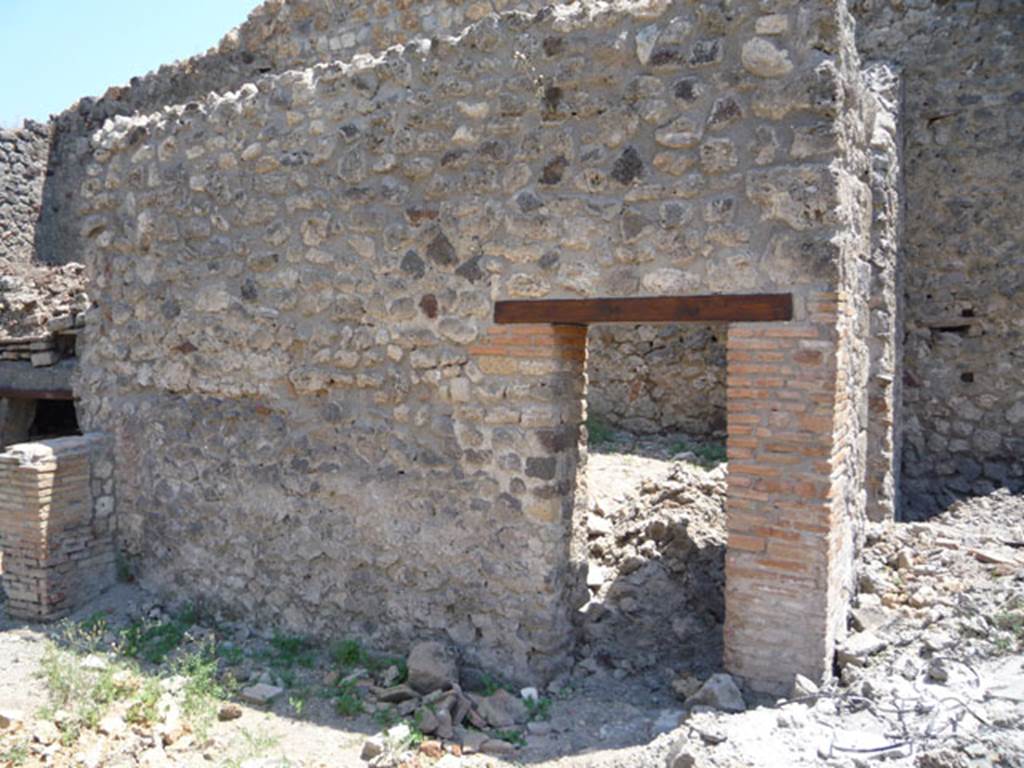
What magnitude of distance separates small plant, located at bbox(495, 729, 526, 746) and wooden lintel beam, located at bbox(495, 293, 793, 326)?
2.05m

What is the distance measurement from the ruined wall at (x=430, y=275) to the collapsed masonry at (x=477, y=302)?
17 mm

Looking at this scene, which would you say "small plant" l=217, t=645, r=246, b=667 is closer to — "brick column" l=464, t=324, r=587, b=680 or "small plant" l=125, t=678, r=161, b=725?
"small plant" l=125, t=678, r=161, b=725

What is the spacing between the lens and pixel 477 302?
451 cm

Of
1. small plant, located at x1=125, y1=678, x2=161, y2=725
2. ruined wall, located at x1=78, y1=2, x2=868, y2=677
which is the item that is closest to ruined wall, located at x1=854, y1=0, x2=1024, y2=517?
ruined wall, located at x1=78, y1=2, x2=868, y2=677

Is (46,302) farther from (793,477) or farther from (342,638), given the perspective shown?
(793,477)

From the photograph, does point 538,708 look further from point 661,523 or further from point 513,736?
point 661,523

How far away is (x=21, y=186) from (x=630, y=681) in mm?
11988

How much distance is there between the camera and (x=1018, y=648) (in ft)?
12.3

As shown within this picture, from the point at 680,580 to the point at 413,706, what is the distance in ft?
5.76

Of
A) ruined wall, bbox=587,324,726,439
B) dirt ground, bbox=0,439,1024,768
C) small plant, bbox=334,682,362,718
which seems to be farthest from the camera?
ruined wall, bbox=587,324,726,439

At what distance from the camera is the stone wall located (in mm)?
12078

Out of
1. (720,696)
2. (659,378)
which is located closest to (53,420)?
(659,378)

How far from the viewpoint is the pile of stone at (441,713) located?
12.6 feet

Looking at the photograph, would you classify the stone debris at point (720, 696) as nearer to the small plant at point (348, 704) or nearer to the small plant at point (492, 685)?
the small plant at point (492, 685)
